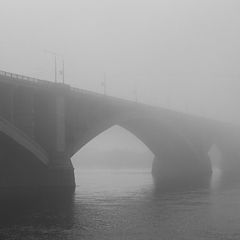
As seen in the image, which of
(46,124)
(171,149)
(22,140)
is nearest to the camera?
(22,140)

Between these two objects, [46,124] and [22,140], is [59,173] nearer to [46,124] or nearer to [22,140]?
[46,124]

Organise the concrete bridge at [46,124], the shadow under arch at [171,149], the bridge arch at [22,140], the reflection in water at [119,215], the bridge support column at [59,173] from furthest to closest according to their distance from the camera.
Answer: the shadow under arch at [171,149]
the bridge support column at [59,173]
the concrete bridge at [46,124]
the bridge arch at [22,140]
the reflection in water at [119,215]

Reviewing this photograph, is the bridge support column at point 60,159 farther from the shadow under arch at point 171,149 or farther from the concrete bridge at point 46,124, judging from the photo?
the shadow under arch at point 171,149

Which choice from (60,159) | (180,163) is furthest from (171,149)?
(60,159)

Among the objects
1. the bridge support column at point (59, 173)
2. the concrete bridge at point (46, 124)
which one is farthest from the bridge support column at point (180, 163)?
the bridge support column at point (59, 173)

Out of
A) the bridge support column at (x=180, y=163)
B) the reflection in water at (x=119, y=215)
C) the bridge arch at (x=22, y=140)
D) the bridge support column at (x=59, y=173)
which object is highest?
the bridge support column at (x=180, y=163)

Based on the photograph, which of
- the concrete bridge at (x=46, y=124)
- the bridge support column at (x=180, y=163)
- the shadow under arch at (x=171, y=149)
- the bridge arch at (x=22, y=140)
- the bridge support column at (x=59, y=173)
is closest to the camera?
the bridge arch at (x=22, y=140)

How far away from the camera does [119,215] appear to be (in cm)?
3888

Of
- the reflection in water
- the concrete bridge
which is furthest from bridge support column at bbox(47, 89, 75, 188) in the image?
the reflection in water

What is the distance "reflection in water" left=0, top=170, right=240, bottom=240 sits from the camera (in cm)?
3094

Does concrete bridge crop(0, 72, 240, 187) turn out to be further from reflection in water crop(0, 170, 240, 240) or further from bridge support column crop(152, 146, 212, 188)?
bridge support column crop(152, 146, 212, 188)

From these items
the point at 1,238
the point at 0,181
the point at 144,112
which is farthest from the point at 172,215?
the point at 144,112

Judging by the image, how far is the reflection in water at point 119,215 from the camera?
30.9 m

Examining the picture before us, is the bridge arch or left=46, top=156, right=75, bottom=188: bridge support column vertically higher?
the bridge arch
